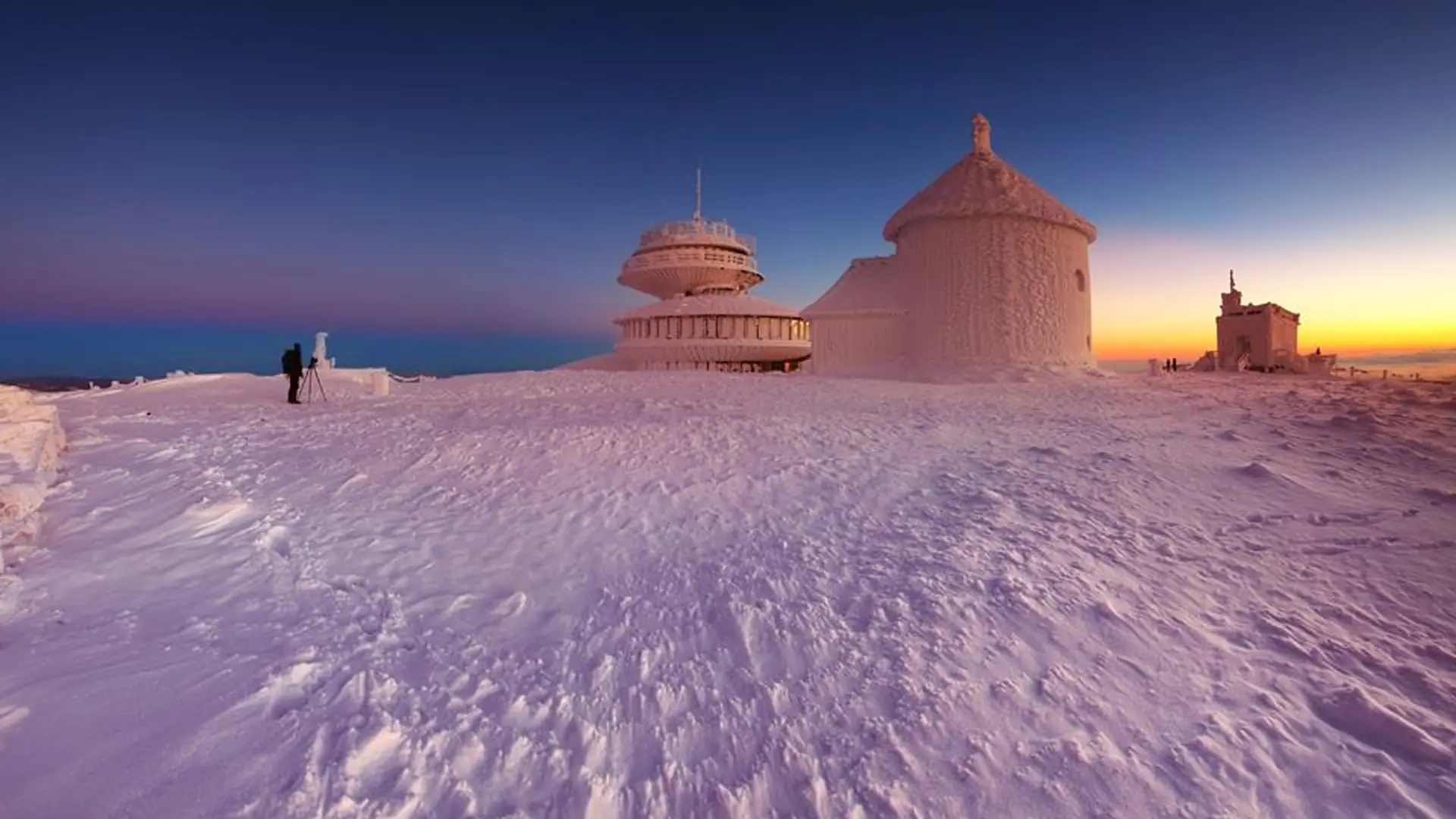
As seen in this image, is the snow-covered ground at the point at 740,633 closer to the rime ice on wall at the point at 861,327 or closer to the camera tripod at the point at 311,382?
the camera tripod at the point at 311,382

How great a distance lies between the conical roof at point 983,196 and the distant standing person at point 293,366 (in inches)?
641

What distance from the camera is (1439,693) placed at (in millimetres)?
3605

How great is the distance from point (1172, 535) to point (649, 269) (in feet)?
105

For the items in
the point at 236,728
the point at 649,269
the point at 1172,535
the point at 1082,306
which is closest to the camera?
the point at 236,728

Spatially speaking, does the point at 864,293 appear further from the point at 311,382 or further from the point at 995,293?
the point at 311,382

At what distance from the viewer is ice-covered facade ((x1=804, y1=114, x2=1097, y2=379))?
18.5 m

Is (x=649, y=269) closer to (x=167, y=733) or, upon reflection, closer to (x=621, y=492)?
(x=621, y=492)

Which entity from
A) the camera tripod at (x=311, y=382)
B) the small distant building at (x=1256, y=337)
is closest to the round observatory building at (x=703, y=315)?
the small distant building at (x=1256, y=337)

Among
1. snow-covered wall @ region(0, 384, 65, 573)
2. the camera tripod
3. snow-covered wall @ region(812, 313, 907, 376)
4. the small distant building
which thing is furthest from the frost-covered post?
the small distant building

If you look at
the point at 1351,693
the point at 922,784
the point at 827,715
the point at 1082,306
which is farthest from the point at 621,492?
the point at 1082,306

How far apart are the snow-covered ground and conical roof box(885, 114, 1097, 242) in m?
12.0

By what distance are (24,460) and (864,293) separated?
19.0m

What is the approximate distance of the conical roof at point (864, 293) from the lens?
20.2 metres

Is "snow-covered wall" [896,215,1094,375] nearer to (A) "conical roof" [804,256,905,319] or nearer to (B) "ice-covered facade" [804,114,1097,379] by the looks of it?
(B) "ice-covered facade" [804,114,1097,379]
